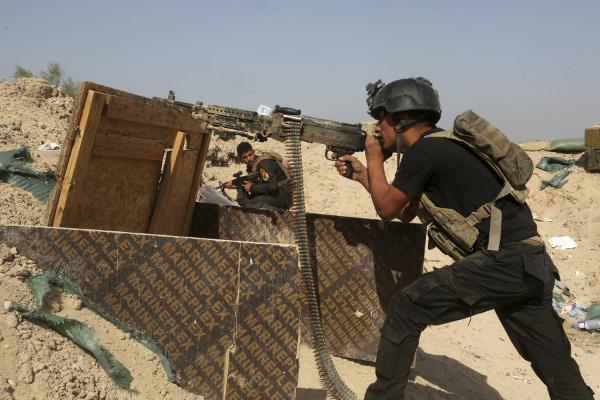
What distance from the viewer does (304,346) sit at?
488 cm

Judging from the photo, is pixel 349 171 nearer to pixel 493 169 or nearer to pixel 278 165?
pixel 493 169

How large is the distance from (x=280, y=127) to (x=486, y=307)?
1833mm

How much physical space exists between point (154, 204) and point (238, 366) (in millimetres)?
1830

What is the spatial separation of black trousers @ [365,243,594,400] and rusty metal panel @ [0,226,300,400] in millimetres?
551

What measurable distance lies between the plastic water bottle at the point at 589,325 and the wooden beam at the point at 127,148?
6107 millimetres

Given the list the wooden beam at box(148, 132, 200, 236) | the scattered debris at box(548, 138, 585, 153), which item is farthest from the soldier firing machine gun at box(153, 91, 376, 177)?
the scattered debris at box(548, 138, 585, 153)

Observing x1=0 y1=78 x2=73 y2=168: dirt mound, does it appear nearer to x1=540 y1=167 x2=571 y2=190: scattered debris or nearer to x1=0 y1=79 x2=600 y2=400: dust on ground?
x1=0 y1=79 x2=600 y2=400: dust on ground

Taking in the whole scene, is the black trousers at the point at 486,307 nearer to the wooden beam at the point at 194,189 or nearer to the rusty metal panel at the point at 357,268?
the rusty metal panel at the point at 357,268

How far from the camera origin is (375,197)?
354 cm

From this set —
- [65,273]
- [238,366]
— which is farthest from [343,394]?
[65,273]

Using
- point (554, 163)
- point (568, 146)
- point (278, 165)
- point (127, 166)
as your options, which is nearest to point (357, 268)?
point (127, 166)

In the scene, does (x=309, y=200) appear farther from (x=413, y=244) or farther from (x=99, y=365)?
(x=99, y=365)

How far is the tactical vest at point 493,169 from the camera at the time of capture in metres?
3.35

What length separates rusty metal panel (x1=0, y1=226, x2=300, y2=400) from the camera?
10.9 ft
